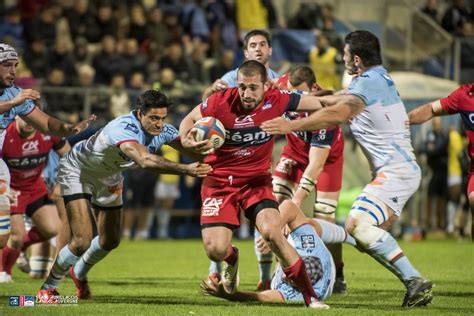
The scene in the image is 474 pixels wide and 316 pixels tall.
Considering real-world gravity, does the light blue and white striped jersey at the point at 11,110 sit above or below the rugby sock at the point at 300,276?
above

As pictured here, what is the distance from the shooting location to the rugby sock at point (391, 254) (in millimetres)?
9625

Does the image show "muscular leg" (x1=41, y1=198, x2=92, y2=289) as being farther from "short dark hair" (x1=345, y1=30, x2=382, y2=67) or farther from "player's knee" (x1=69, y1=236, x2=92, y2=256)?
"short dark hair" (x1=345, y1=30, x2=382, y2=67)

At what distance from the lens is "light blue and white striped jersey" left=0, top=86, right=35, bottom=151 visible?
10.4 meters

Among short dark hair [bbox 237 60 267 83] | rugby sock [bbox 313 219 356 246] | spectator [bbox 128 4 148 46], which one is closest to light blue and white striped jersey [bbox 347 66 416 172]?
short dark hair [bbox 237 60 267 83]

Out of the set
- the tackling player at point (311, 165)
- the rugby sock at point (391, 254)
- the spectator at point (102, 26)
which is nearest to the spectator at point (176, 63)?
the spectator at point (102, 26)

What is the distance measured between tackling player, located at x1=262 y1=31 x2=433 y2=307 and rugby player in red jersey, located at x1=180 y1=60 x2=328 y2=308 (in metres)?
0.50

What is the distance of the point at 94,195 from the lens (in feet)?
35.4

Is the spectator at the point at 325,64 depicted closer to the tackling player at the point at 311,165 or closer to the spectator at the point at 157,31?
the spectator at the point at 157,31

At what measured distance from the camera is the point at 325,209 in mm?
12195

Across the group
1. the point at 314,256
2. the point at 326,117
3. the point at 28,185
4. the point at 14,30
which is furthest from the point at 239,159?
the point at 14,30

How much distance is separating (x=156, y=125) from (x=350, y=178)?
1290 centimetres

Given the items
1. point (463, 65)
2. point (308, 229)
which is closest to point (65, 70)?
point (463, 65)

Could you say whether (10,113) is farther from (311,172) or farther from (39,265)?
(39,265)

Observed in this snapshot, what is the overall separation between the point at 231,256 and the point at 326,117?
1.75m
